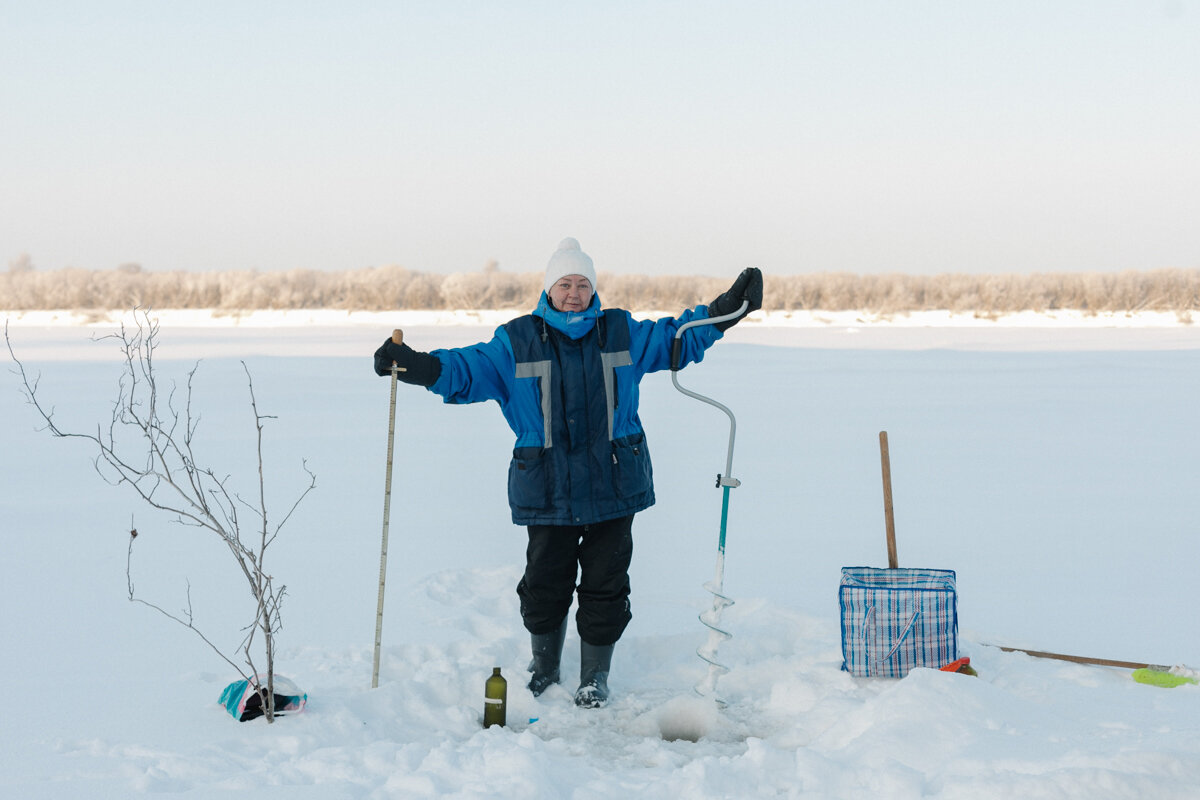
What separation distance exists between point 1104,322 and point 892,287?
1406 centimetres

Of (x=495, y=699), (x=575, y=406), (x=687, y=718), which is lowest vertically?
(x=687, y=718)

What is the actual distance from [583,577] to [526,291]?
35.1m

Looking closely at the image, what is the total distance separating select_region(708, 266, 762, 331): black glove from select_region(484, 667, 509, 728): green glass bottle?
4.78ft

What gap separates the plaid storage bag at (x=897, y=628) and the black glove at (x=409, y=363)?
1691 millimetres

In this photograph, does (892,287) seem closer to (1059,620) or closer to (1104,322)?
(1104,322)

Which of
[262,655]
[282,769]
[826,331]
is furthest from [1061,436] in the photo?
[826,331]

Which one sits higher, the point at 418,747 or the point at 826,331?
the point at 826,331

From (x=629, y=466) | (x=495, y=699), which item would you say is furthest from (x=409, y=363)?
Result: (x=495, y=699)

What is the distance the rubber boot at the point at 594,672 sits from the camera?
3.75 metres

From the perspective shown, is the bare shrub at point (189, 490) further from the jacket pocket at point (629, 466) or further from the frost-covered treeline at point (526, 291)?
the frost-covered treeline at point (526, 291)

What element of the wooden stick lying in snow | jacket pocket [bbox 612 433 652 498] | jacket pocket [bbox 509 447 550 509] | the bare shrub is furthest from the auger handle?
the wooden stick lying in snow

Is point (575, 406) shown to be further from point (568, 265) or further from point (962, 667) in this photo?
point (962, 667)

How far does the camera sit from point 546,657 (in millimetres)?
3887

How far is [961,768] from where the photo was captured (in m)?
2.77
